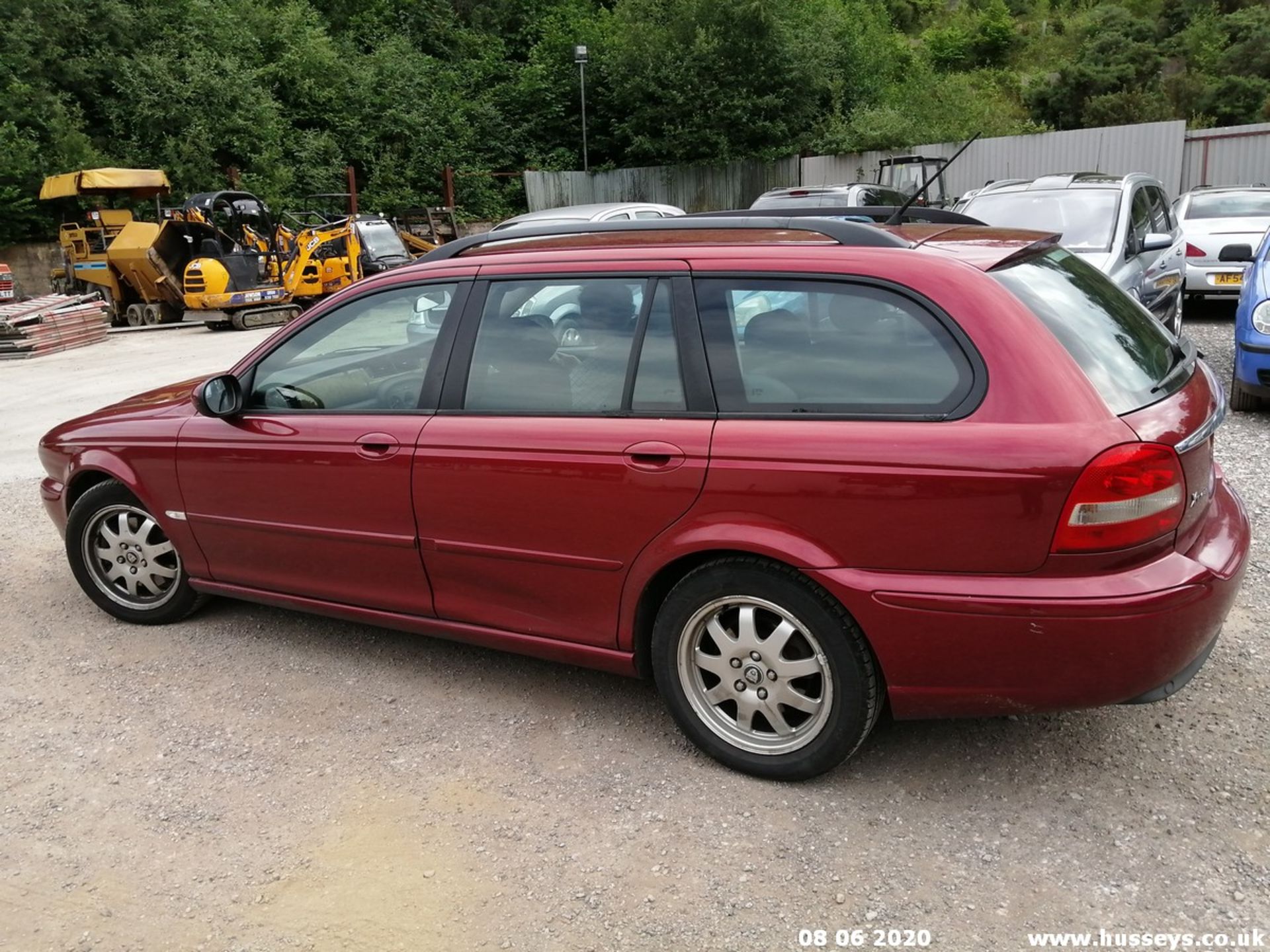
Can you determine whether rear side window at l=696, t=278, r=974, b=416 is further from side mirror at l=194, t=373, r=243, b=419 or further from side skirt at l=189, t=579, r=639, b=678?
side mirror at l=194, t=373, r=243, b=419

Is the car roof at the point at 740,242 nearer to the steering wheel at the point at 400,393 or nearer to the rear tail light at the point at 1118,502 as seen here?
the steering wheel at the point at 400,393

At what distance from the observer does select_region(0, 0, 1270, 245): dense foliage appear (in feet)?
81.6

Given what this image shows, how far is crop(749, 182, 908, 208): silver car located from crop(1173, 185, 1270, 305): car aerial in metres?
3.60

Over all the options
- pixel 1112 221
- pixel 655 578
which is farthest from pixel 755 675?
pixel 1112 221

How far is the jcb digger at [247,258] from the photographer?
18.0 metres

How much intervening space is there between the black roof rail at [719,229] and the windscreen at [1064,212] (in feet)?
19.0

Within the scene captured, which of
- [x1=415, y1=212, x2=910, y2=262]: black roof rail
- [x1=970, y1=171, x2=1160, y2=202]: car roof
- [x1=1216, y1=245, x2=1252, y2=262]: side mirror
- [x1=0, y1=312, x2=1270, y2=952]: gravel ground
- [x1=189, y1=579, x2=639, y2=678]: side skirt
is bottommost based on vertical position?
[x1=0, y1=312, x2=1270, y2=952]: gravel ground

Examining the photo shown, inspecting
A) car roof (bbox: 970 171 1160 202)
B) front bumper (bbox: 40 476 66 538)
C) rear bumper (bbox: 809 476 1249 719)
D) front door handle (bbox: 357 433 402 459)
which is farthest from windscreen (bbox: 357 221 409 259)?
rear bumper (bbox: 809 476 1249 719)

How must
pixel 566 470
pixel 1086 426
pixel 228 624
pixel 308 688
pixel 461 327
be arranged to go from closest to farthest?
pixel 1086 426
pixel 566 470
pixel 461 327
pixel 308 688
pixel 228 624

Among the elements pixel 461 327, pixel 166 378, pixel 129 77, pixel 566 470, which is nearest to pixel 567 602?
pixel 566 470

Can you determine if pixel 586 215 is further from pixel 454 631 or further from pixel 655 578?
pixel 655 578

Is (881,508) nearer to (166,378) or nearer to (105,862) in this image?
(105,862)

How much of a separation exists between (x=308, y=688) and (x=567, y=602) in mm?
1289

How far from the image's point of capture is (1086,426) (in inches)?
105
